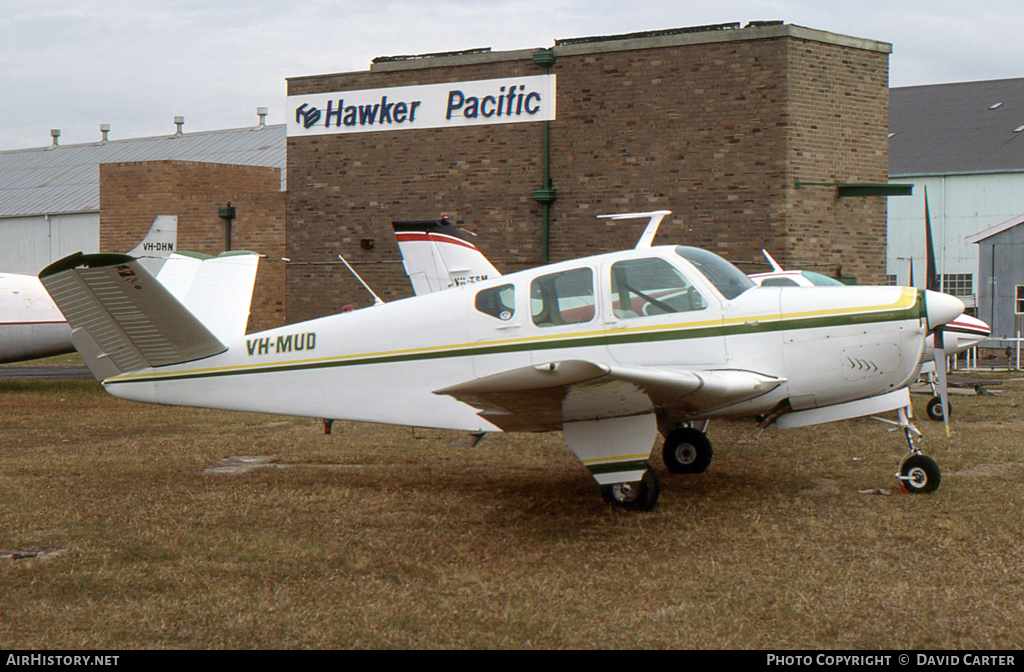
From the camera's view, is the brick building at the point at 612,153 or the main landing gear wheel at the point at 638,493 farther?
the brick building at the point at 612,153

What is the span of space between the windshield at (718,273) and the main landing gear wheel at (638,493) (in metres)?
1.60

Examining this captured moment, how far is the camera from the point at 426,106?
19109 mm

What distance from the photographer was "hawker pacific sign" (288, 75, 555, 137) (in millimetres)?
18234

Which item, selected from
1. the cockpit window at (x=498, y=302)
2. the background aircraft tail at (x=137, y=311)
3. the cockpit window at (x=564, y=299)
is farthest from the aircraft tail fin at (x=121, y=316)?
the cockpit window at (x=564, y=299)

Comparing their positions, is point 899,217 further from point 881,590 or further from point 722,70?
point 881,590

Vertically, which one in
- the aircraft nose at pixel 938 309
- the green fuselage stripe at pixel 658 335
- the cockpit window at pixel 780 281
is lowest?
the green fuselage stripe at pixel 658 335

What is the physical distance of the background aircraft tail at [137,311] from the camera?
8055 millimetres

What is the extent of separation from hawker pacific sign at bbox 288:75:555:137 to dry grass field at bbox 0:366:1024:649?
9.33m

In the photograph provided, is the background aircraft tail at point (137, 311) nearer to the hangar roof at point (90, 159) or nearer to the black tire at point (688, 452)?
the black tire at point (688, 452)

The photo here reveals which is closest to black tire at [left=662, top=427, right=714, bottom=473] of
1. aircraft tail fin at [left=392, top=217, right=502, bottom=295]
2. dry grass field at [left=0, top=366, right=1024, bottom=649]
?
dry grass field at [left=0, top=366, right=1024, bottom=649]

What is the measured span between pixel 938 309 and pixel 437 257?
9.26 metres

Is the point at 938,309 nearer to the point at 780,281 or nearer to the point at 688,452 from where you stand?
the point at 688,452

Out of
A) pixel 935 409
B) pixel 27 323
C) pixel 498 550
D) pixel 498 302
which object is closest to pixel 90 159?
pixel 27 323

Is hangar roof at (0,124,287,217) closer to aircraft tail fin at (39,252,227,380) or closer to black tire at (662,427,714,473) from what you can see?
aircraft tail fin at (39,252,227,380)
